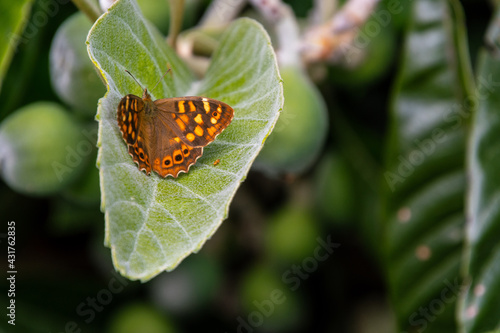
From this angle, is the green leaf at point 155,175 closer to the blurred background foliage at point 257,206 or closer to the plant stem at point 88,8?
the plant stem at point 88,8

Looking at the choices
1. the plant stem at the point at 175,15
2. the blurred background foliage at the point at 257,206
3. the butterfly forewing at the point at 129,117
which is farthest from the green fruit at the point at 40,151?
the butterfly forewing at the point at 129,117

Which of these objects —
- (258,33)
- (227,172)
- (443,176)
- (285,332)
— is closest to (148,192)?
(227,172)

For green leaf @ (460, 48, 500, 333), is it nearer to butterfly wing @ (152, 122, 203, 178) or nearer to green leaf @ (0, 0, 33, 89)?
butterfly wing @ (152, 122, 203, 178)

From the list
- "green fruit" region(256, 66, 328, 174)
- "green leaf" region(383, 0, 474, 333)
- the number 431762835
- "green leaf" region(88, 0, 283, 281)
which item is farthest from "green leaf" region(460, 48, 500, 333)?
the number 431762835

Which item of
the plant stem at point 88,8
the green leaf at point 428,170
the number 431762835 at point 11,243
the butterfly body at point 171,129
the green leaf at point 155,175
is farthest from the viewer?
the number 431762835 at point 11,243

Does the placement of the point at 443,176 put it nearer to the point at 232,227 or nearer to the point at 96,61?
the point at 232,227
